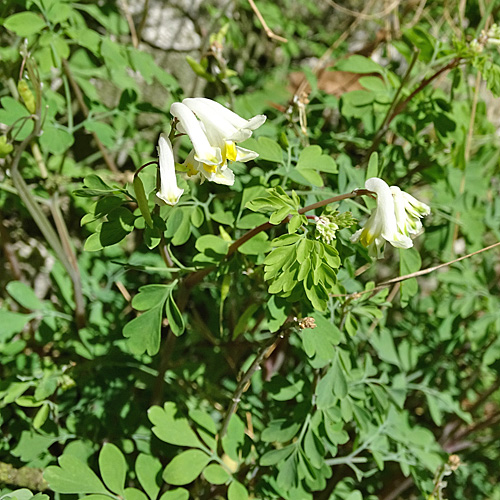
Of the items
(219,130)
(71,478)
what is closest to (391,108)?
(219,130)

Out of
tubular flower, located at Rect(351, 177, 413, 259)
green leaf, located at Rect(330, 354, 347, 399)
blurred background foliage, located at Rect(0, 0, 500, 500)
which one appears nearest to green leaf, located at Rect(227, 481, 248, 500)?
blurred background foliage, located at Rect(0, 0, 500, 500)

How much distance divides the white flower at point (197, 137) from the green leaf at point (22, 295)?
87 centimetres

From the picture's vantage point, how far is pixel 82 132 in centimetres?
214

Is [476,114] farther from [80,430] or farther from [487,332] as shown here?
[80,430]

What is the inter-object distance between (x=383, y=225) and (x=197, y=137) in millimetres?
410

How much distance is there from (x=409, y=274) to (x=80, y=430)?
104 cm

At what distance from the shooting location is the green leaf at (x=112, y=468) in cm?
126

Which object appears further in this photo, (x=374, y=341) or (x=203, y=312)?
(x=203, y=312)

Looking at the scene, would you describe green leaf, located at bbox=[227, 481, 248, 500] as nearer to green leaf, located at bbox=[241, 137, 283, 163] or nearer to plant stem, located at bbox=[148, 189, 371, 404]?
plant stem, located at bbox=[148, 189, 371, 404]

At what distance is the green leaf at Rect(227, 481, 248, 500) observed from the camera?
132 cm

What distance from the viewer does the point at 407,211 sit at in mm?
1100

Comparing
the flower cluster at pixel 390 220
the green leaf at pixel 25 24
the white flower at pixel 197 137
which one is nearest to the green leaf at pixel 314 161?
the flower cluster at pixel 390 220

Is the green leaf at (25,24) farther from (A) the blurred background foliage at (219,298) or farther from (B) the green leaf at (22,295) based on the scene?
(B) the green leaf at (22,295)

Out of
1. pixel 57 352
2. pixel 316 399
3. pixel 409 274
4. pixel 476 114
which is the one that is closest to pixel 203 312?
pixel 57 352
